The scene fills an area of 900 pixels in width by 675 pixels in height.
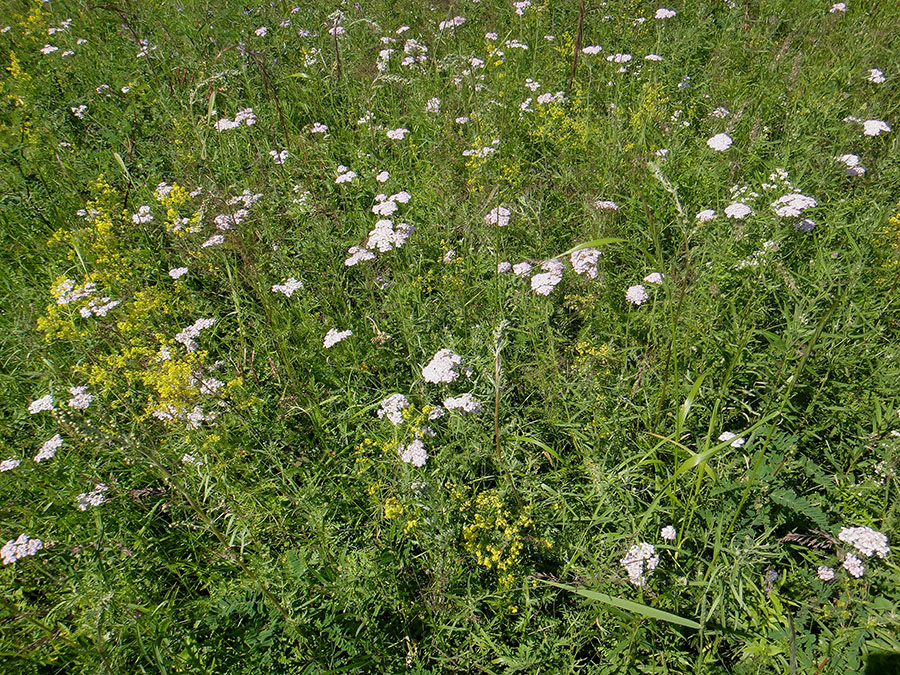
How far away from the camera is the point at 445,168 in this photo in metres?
3.55

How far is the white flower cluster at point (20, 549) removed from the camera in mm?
2076

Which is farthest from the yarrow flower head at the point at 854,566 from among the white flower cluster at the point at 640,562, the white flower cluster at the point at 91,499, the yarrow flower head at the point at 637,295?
the white flower cluster at the point at 91,499

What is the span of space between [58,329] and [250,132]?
213cm

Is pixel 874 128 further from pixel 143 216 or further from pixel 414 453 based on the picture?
pixel 143 216

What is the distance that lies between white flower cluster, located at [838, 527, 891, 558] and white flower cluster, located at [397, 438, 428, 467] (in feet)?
4.89

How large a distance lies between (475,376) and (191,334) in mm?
1617

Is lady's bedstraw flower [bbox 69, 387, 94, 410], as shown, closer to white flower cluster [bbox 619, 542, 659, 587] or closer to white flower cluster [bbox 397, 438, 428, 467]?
white flower cluster [bbox 397, 438, 428, 467]

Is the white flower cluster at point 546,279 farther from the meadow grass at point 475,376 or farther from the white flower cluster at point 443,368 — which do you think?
the white flower cluster at point 443,368

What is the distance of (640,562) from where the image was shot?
1772 mm

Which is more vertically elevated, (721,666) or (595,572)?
(595,572)

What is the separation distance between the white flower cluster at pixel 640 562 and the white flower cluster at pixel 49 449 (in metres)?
2.60

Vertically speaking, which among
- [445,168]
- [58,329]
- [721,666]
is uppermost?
[445,168]

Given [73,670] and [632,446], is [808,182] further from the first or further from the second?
[73,670]

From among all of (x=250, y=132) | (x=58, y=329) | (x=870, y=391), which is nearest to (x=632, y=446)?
(x=870, y=391)
